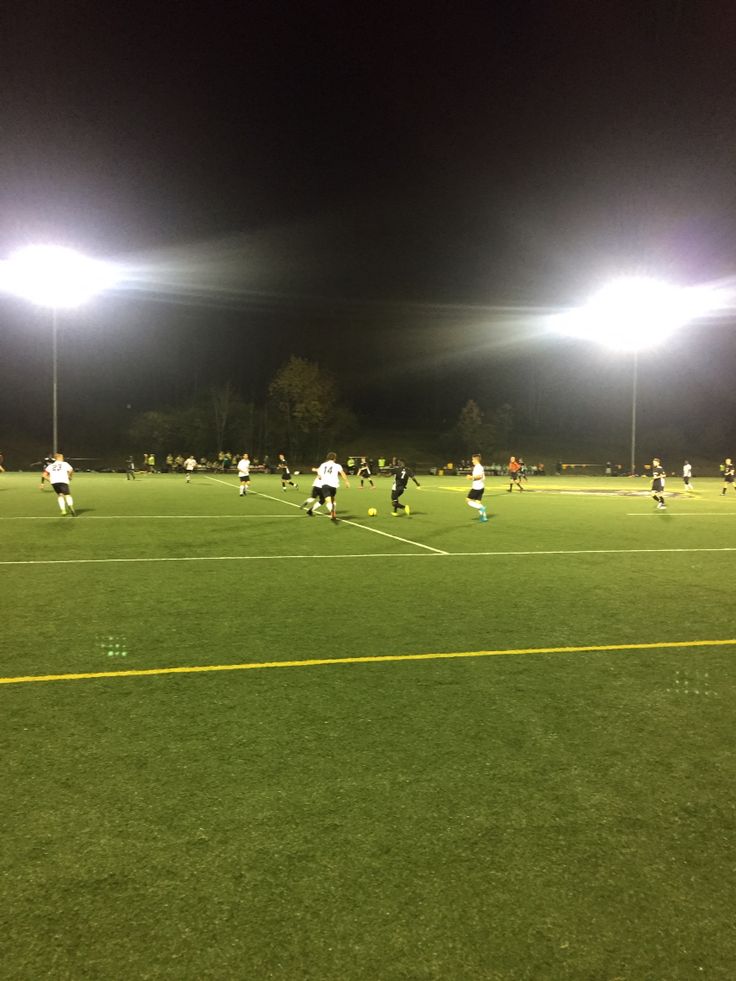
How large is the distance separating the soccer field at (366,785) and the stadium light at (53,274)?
3494 centimetres

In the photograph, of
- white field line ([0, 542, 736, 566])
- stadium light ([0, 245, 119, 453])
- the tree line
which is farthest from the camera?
the tree line

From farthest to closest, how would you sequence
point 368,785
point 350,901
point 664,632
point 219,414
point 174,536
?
point 219,414, point 174,536, point 664,632, point 368,785, point 350,901

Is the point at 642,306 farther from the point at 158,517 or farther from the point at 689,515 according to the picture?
the point at 158,517

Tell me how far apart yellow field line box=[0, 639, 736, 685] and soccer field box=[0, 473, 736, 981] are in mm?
35

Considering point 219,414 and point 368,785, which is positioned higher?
point 219,414

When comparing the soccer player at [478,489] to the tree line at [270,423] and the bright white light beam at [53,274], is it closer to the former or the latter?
the bright white light beam at [53,274]

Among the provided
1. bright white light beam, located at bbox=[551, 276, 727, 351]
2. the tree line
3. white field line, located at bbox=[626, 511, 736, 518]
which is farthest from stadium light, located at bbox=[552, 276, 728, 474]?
the tree line

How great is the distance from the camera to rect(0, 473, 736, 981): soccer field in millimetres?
2371

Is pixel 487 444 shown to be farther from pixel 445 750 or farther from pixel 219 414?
pixel 445 750

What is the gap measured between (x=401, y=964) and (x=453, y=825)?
34.9 inches

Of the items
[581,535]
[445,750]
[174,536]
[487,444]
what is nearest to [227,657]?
[445,750]

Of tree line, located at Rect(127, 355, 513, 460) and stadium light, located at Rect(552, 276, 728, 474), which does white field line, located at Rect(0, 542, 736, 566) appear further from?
tree line, located at Rect(127, 355, 513, 460)

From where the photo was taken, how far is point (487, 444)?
282 feet

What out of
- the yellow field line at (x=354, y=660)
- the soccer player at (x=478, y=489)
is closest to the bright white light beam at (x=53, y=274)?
the soccer player at (x=478, y=489)
